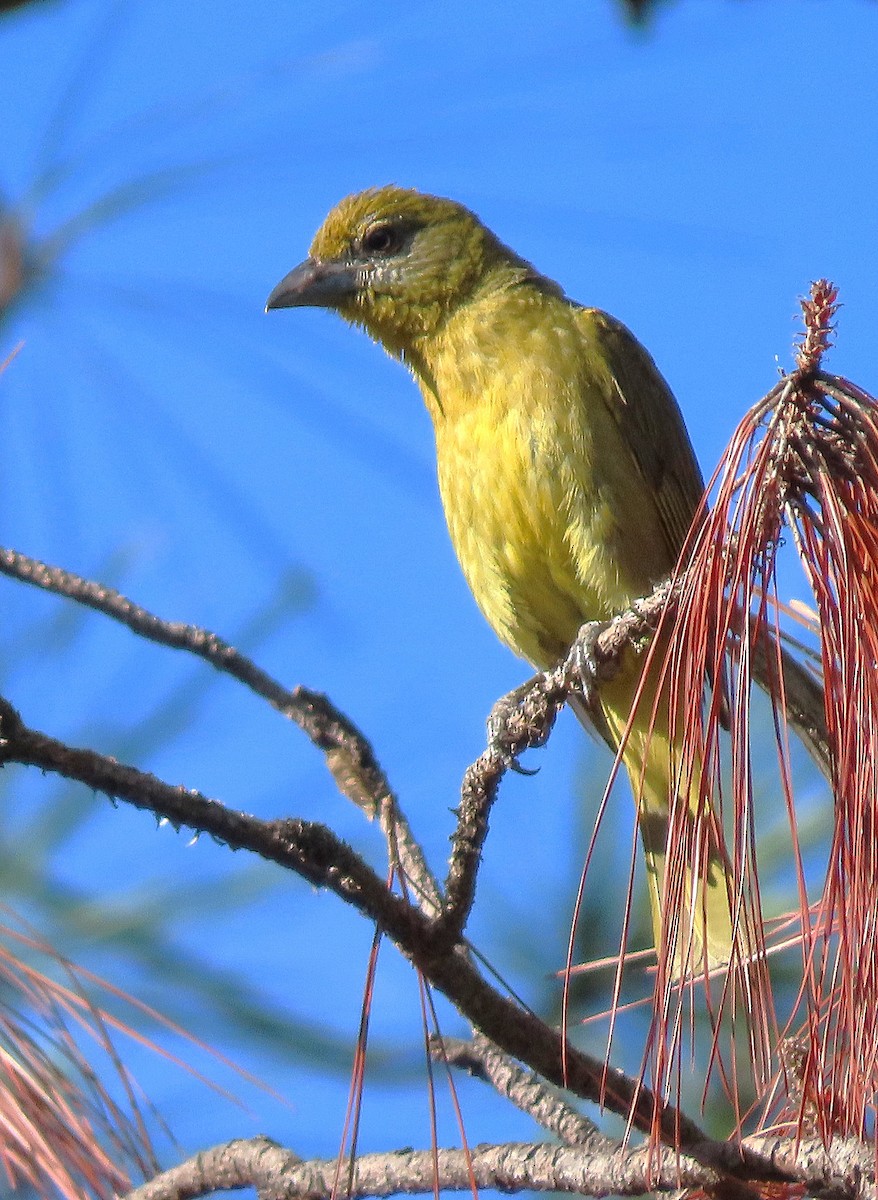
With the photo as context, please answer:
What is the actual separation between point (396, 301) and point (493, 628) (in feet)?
3.08

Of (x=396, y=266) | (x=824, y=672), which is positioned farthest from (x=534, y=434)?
(x=824, y=672)

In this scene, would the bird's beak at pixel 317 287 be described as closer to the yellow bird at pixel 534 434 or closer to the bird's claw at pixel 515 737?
the yellow bird at pixel 534 434

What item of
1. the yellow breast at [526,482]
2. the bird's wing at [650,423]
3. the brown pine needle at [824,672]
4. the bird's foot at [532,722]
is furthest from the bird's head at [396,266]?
the brown pine needle at [824,672]

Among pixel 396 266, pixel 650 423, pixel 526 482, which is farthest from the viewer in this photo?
pixel 396 266

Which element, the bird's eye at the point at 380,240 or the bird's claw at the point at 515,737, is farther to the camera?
the bird's eye at the point at 380,240

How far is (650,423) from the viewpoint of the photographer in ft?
12.1

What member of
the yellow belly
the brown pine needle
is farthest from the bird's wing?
the brown pine needle

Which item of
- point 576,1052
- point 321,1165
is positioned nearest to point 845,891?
point 576,1052

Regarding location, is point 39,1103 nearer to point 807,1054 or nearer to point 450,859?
point 450,859

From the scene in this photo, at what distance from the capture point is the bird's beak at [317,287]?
413cm

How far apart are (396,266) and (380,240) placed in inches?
5.7

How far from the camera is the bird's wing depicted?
11.9 ft

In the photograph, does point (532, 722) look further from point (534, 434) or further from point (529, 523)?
point (534, 434)

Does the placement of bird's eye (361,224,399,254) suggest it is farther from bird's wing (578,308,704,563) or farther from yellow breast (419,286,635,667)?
bird's wing (578,308,704,563)
